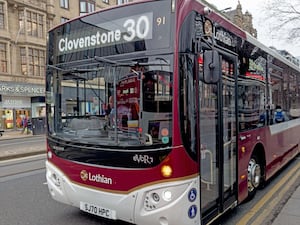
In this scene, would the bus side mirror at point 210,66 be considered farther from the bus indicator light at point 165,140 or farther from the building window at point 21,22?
the building window at point 21,22

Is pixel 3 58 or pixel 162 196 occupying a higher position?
pixel 3 58

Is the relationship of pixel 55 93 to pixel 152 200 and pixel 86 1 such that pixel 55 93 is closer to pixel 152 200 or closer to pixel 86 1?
pixel 152 200

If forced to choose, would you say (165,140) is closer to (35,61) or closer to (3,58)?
(3,58)

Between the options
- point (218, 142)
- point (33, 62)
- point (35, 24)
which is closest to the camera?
point (218, 142)

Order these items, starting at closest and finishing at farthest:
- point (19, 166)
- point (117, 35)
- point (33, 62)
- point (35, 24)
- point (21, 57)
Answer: point (117, 35), point (19, 166), point (21, 57), point (33, 62), point (35, 24)

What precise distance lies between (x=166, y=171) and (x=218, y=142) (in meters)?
1.07

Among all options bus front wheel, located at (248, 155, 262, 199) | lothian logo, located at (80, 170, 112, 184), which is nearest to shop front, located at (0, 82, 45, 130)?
bus front wheel, located at (248, 155, 262, 199)

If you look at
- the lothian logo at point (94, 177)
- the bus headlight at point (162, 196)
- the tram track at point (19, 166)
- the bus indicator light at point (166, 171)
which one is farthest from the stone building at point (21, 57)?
the bus indicator light at point (166, 171)

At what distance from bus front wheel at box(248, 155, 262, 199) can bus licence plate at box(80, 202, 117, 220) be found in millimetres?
2712

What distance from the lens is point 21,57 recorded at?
30.4m

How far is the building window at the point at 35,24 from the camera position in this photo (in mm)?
31020

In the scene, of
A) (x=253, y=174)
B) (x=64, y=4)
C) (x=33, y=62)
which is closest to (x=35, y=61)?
(x=33, y=62)

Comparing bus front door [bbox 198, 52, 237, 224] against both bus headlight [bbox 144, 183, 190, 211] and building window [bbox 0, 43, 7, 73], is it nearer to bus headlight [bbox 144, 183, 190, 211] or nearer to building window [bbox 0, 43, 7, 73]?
bus headlight [bbox 144, 183, 190, 211]

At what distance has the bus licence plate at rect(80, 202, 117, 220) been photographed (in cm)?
383
